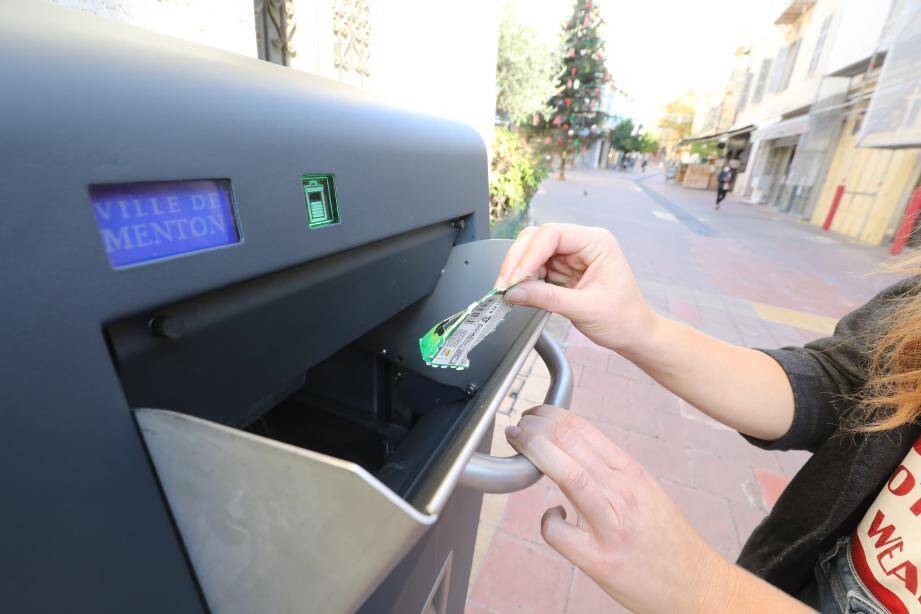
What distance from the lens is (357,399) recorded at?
1120mm

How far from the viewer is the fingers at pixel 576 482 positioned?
612 mm

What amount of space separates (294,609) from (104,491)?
21 centimetres

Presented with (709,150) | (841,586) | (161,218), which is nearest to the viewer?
(161,218)

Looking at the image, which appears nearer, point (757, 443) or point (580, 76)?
point (757, 443)

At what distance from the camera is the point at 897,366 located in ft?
2.86

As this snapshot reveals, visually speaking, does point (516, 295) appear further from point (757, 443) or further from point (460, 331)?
point (757, 443)

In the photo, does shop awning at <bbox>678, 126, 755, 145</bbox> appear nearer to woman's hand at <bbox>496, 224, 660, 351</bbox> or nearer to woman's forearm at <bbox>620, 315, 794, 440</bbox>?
woman's forearm at <bbox>620, 315, 794, 440</bbox>

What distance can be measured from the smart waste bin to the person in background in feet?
0.41

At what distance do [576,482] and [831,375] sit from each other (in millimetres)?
821

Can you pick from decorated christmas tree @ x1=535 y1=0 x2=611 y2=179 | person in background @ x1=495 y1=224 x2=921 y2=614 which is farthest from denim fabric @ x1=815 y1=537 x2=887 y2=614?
decorated christmas tree @ x1=535 y1=0 x2=611 y2=179

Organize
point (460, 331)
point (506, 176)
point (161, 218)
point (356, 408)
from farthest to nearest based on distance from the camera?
point (506, 176) → point (356, 408) → point (460, 331) → point (161, 218)

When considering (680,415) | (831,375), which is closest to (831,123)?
(680,415)

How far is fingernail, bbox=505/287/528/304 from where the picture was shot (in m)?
0.80

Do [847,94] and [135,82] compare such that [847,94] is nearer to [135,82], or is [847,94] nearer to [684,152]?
[135,82]
